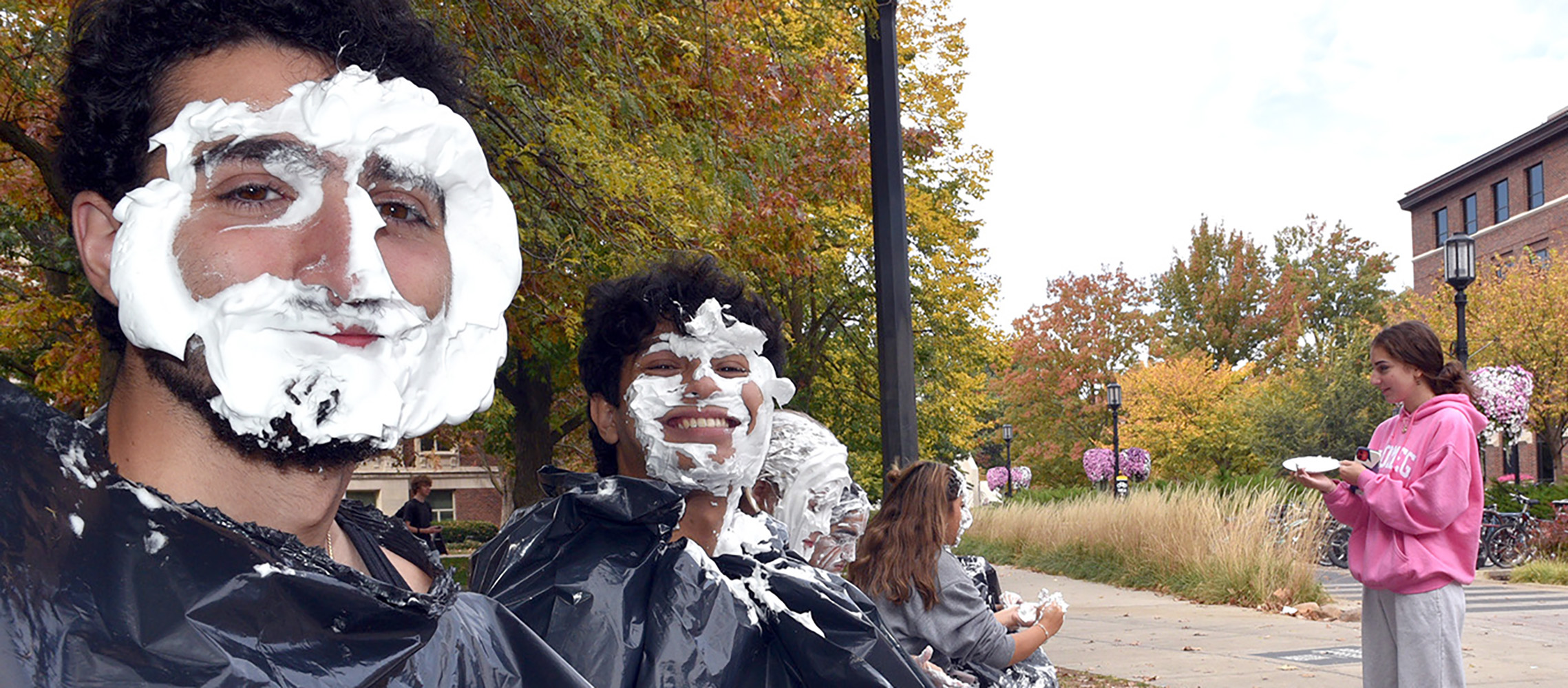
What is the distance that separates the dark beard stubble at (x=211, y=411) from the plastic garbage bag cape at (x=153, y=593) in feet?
0.34

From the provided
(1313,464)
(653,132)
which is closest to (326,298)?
(1313,464)

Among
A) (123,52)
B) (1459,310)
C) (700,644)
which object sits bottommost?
(700,644)

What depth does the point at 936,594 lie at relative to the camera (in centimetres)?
441

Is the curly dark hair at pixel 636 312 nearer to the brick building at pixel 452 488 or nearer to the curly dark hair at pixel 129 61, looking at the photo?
the curly dark hair at pixel 129 61

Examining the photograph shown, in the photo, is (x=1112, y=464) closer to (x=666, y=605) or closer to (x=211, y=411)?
(x=666, y=605)

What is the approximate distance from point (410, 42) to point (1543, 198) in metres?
47.5

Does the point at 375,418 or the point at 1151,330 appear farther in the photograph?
the point at 1151,330

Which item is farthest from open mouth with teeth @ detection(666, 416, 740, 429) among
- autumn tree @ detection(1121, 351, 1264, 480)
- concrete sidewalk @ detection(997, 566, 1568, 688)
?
autumn tree @ detection(1121, 351, 1264, 480)

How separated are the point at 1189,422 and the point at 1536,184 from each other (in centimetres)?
1520

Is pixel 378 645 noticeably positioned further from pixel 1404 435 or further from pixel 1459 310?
pixel 1459 310

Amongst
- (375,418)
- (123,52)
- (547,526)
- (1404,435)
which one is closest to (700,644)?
(547,526)

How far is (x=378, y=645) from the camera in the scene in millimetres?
1178

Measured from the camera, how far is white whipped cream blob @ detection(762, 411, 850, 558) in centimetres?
403

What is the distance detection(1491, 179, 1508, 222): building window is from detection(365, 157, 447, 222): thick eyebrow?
4967 centimetres
